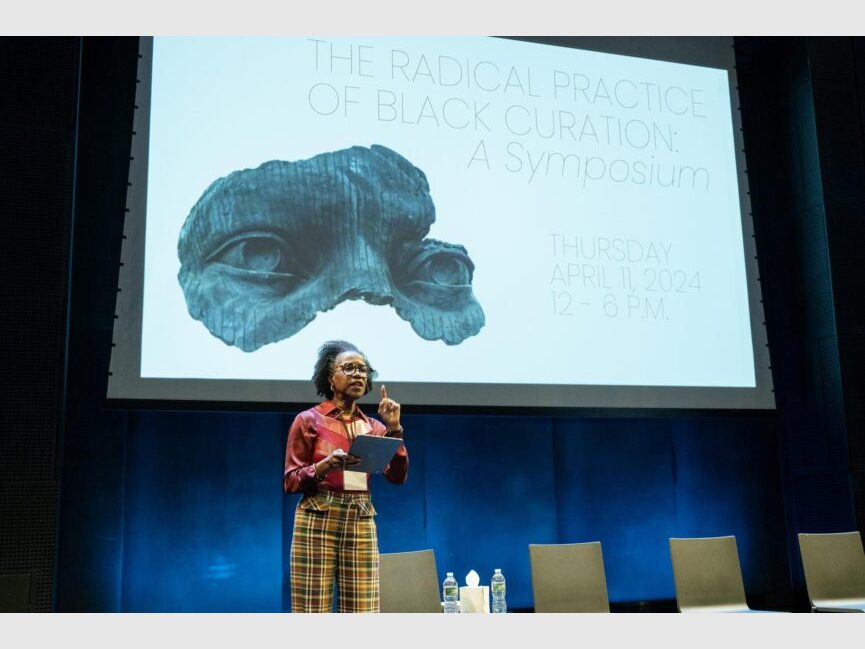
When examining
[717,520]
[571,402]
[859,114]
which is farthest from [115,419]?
[859,114]

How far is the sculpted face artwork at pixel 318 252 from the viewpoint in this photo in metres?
4.59

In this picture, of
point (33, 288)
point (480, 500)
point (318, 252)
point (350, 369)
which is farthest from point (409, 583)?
point (33, 288)

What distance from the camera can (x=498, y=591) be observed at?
481 centimetres

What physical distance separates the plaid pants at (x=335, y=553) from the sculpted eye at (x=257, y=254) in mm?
1975

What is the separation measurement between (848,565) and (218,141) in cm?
388

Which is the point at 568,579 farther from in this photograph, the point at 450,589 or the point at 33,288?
the point at 33,288

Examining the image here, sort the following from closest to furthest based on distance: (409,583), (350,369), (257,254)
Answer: (350,369) → (409,583) → (257,254)

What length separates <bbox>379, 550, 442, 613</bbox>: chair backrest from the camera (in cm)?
358

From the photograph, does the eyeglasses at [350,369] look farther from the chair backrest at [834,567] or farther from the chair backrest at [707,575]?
the chair backrest at [834,567]

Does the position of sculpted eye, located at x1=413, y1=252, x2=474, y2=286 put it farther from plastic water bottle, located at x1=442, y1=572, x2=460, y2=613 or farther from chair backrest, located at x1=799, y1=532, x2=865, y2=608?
chair backrest, located at x1=799, y1=532, x2=865, y2=608

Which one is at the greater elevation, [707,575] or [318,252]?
[318,252]

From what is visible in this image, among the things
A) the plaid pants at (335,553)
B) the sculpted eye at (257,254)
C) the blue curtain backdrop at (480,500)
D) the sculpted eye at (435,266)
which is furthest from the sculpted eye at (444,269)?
the plaid pants at (335,553)

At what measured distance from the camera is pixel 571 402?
5023mm

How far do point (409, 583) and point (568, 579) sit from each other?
2.49ft
